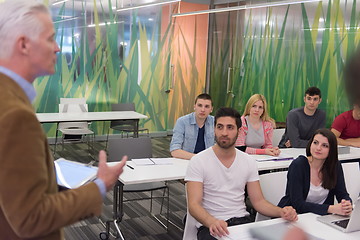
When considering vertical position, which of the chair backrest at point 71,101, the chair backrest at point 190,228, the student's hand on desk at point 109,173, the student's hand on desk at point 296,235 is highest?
the student's hand on desk at point 109,173

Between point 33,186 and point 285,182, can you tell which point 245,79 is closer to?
point 285,182

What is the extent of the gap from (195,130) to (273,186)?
138 cm

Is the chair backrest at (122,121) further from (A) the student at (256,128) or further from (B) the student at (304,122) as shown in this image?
(B) the student at (304,122)

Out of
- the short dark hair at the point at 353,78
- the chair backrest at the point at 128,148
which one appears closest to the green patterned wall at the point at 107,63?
the chair backrest at the point at 128,148

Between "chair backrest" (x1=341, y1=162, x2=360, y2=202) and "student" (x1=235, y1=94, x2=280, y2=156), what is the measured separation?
1124 millimetres

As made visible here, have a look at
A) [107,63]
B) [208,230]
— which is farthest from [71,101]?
[208,230]

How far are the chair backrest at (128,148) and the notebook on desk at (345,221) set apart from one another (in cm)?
212

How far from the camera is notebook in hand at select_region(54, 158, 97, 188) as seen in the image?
163cm

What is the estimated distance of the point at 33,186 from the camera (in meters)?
1.01

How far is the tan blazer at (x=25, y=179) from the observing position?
0.98 metres

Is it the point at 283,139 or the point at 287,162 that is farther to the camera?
the point at 283,139

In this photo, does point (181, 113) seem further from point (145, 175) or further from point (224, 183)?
point (224, 183)

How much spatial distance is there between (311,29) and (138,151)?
12.9 ft

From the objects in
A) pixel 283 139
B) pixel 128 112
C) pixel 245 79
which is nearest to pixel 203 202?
pixel 283 139
